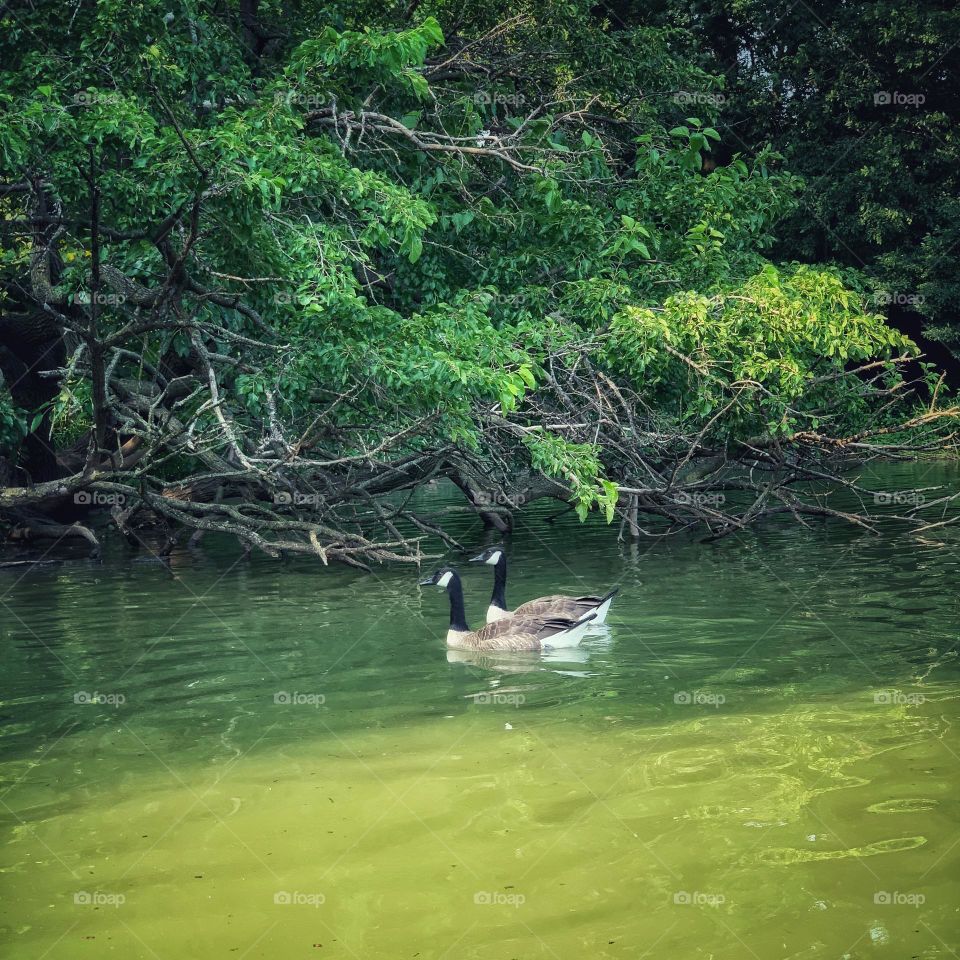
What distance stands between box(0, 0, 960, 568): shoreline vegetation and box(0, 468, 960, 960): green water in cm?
251

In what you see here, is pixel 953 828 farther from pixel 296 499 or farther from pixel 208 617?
pixel 296 499

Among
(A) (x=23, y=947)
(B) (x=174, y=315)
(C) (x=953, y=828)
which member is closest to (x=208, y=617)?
(B) (x=174, y=315)

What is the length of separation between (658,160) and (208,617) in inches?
350

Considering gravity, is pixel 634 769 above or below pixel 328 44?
below

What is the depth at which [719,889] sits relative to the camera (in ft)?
18.1
